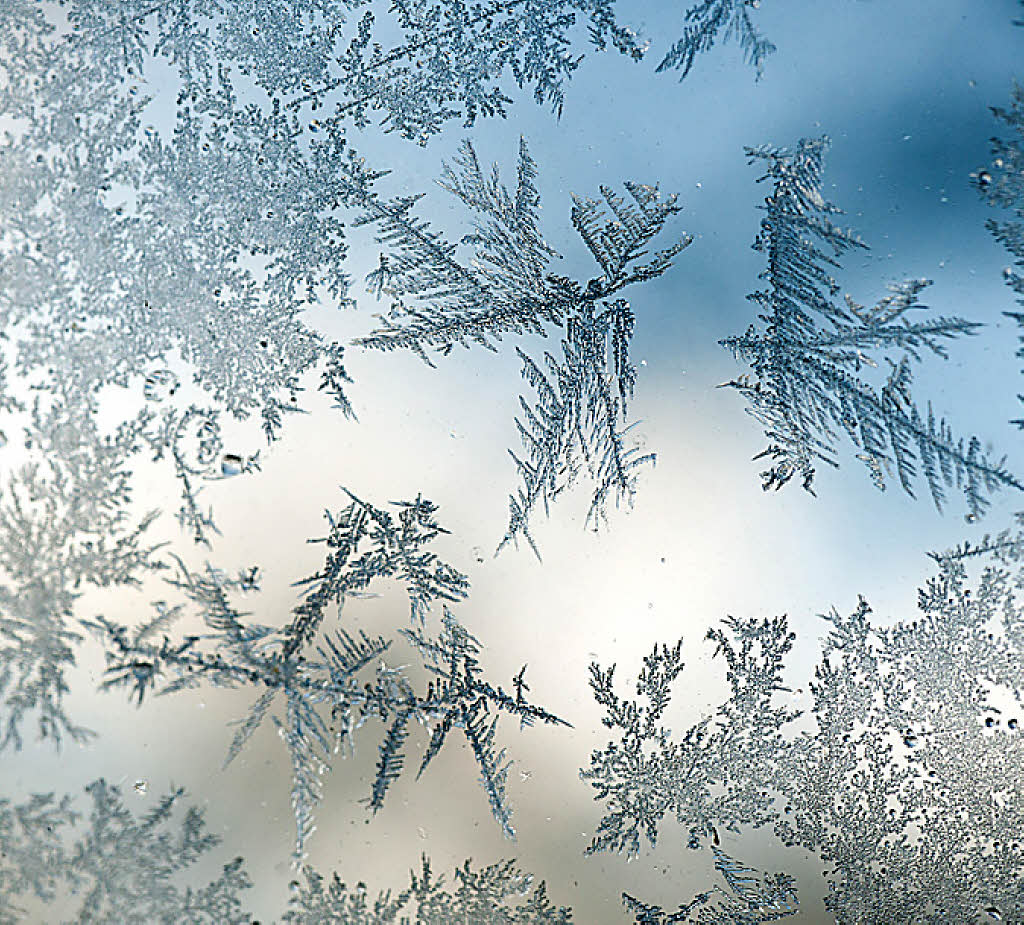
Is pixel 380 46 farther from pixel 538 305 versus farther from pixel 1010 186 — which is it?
pixel 1010 186

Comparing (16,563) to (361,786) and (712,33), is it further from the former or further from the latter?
(712,33)

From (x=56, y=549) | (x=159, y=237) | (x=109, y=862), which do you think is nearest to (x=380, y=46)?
(x=159, y=237)

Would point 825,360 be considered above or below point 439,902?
above

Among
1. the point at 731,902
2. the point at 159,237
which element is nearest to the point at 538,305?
the point at 159,237

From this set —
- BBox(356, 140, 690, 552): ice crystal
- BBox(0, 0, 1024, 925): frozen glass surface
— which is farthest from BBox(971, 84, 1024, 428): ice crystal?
BBox(356, 140, 690, 552): ice crystal

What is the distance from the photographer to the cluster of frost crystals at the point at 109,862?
12.4 inches

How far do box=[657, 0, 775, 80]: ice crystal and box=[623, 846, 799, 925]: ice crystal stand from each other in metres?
0.31

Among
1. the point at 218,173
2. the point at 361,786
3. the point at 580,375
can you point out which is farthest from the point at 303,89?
the point at 361,786

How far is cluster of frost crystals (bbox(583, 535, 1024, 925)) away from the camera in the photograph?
1.10ft

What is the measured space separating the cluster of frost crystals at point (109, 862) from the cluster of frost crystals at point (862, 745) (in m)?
0.15

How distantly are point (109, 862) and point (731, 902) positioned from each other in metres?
0.24

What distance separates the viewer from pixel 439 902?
13.3 inches

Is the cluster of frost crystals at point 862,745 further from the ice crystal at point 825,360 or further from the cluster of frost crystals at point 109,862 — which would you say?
the cluster of frost crystals at point 109,862

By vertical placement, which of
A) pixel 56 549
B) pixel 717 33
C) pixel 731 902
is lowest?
pixel 731 902
